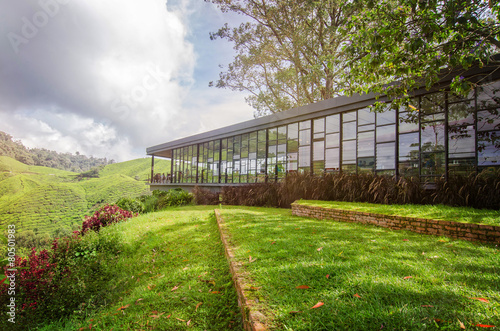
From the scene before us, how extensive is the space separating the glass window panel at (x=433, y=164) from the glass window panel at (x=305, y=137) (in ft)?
17.0

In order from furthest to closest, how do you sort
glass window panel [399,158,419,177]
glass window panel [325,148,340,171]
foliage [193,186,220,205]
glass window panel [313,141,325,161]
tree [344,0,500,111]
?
1. foliage [193,186,220,205]
2. glass window panel [313,141,325,161]
3. glass window panel [325,148,340,171]
4. glass window panel [399,158,419,177]
5. tree [344,0,500,111]

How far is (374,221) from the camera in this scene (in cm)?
529

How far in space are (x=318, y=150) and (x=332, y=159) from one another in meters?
0.95

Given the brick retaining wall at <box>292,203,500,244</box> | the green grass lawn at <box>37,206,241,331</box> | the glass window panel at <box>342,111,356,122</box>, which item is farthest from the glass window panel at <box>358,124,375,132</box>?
the green grass lawn at <box>37,206,241,331</box>

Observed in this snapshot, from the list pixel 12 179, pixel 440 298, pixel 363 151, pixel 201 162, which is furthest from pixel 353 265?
pixel 12 179

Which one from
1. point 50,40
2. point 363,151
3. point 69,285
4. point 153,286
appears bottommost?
point 69,285

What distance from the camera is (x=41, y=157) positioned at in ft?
103

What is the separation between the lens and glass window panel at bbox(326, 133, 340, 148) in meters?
11.2

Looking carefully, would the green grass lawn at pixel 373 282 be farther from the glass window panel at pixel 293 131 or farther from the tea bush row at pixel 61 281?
the glass window panel at pixel 293 131

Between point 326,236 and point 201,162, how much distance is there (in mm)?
18146

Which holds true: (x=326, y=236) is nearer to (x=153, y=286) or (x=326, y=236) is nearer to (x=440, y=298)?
(x=440, y=298)

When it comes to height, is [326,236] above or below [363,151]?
below

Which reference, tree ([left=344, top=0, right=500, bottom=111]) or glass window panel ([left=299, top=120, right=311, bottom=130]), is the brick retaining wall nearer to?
tree ([left=344, top=0, right=500, bottom=111])

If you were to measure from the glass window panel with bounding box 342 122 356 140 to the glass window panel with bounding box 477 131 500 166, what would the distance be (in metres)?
4.16
